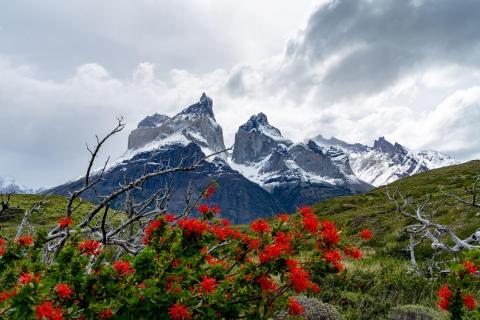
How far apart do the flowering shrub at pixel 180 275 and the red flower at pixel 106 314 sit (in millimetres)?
11

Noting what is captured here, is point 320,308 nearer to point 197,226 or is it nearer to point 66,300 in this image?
→ point 197,226

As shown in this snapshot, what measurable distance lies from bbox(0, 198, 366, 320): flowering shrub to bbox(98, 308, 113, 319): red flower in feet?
0.03

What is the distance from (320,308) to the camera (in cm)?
777

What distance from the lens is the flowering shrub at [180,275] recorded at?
3.64 meters

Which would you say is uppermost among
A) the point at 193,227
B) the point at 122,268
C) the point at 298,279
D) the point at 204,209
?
the point at 204,209

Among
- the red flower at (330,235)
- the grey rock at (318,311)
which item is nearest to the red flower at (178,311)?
the red flower at (330,235)

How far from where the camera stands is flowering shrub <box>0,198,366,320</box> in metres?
3.64

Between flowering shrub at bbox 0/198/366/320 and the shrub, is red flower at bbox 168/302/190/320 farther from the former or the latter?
the shrub

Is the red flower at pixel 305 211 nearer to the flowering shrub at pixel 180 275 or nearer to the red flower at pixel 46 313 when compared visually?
the flowering shrub at pixel 180 275

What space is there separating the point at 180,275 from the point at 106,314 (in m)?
0.82

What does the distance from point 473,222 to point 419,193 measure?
97.2 feet

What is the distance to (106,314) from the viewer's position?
380 centimetres

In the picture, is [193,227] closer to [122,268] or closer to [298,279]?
[122,268]

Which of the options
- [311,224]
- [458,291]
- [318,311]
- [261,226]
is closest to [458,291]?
[458,291]
